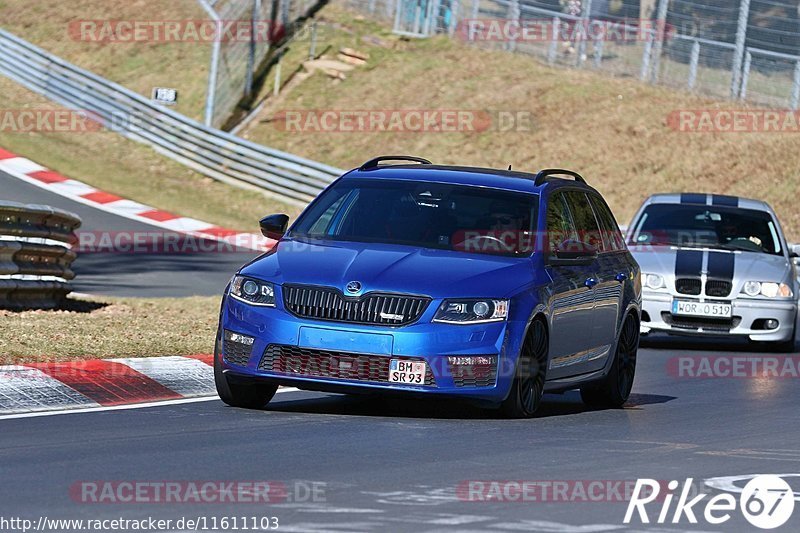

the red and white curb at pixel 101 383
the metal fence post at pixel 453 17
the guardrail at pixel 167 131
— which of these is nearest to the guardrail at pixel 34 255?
the red and white curb at pixel 101 383

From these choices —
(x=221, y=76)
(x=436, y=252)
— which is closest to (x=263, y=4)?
(x=221, y=76)

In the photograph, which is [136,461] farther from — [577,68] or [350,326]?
[577,68]

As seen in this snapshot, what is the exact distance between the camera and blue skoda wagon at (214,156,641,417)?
380 inches

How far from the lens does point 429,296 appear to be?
9672mm

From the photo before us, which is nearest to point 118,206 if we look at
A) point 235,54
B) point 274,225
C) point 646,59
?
point 235,54

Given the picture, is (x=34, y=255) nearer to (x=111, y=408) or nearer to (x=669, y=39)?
(x=111, y=408)

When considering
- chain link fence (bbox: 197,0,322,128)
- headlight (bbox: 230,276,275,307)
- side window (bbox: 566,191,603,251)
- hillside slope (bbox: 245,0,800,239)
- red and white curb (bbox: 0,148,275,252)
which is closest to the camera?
headlight (bbox: 230,276,275,307)

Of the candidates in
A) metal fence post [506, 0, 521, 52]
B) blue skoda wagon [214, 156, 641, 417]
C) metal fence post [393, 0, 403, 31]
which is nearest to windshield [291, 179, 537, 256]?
blue skoda wagon [214, 156, 641, 417]

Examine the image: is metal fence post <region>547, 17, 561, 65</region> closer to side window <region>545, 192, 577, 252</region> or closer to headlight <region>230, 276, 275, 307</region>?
side window <region>545, 192, 577, 252</region>

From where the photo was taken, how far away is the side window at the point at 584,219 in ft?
38.2

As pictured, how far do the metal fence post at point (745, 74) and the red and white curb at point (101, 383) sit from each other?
23482mm

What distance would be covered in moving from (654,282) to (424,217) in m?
6.83

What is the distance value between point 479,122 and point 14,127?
9964mm

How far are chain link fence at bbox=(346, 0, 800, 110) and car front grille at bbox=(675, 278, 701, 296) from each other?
662 inches
